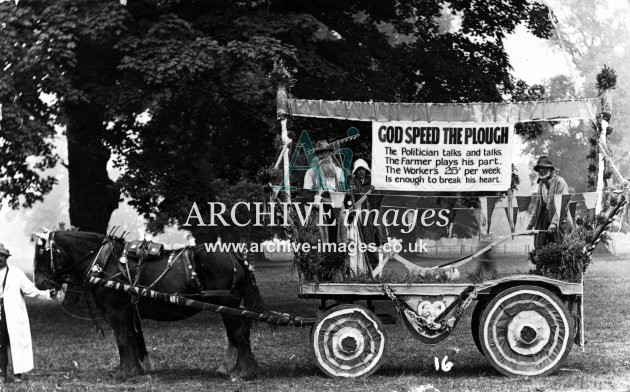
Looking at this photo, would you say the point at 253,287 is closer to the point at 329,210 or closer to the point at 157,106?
the point at 329,210

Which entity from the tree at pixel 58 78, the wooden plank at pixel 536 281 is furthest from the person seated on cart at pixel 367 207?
the tree at pixel 58 78

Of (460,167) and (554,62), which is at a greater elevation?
(554,62)

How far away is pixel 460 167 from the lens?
11273 mm

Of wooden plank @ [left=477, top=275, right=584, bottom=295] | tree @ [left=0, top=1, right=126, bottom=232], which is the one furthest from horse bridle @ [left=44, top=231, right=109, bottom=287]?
tree @ [left=0, top=1, right=126, bottom=232]

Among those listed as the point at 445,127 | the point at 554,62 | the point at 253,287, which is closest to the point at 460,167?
the point at 445,127

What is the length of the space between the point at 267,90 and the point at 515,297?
30.7ft

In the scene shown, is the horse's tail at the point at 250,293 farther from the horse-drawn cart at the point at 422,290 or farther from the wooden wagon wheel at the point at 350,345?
the wooden wagon wheel at the point at 350,345

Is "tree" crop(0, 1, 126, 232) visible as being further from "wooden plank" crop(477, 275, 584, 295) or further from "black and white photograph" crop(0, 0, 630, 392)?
"wooden plank" crop(477, 275, 584, 295)

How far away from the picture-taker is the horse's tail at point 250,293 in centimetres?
1162

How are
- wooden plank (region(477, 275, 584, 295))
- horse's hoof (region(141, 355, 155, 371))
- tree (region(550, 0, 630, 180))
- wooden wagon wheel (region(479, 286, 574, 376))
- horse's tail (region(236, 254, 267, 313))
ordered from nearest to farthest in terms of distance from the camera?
wooden wagon wheel (region(479, 286, 574, 376)) → wooden plank (region(477, 275, 584, 295)) → horse's tail (region(236, 254, 267, 313)) → horse's hoof (region(141, 355, 155, 371)) → tree (region(550, 0, 630, 180))

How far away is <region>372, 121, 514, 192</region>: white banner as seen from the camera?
11258mm

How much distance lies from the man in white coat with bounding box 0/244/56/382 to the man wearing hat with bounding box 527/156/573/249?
6.25 m

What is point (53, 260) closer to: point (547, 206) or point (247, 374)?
point (247, 374)

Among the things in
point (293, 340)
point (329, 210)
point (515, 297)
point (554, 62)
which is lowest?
point (293, 340)
